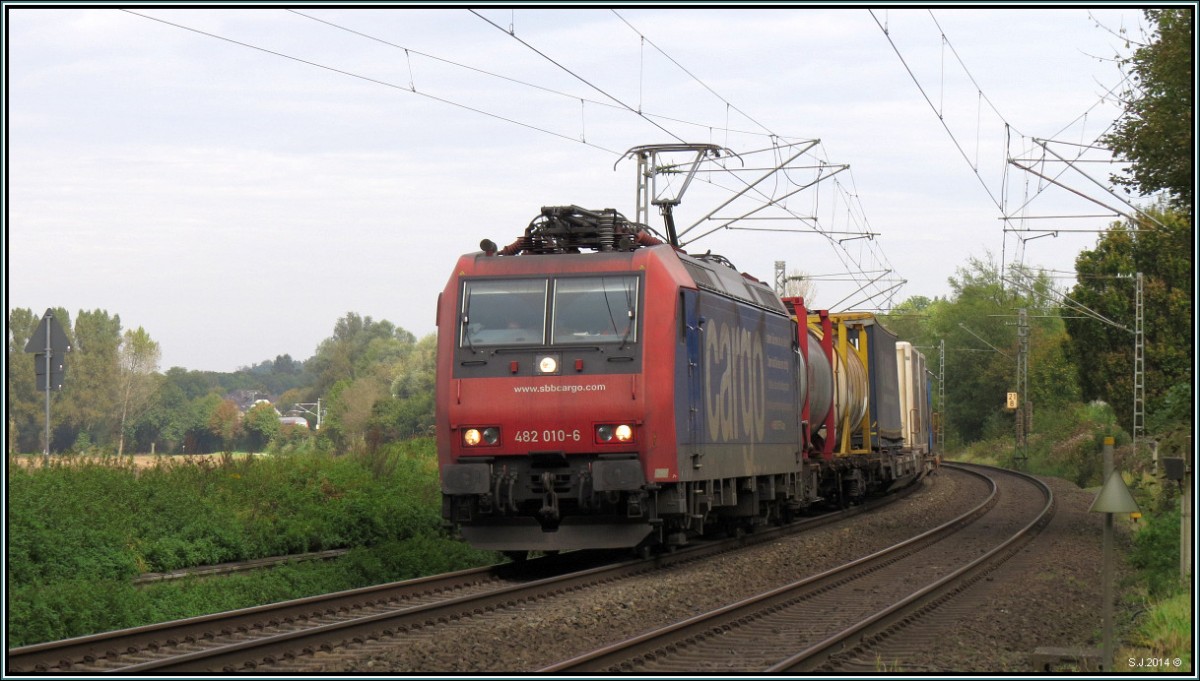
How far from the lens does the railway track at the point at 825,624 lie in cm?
988

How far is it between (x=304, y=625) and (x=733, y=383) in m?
7.79

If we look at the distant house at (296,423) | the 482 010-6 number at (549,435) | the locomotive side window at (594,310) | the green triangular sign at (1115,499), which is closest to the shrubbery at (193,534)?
the 482 010-6 number at (549,435)

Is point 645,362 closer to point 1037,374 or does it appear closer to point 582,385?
point 582,385

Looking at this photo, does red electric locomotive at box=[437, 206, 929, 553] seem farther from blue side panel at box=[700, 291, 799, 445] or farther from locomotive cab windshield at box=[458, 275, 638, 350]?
blue side panel at box=[700, 291, 799, 445]

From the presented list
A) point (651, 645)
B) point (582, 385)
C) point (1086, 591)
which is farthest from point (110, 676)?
point (1086, 591)

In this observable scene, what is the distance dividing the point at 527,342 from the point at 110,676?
7123 mm

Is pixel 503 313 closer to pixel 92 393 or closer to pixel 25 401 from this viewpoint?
pixel 25 401

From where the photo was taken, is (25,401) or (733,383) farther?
(25,401)

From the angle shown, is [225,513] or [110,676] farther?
[225,513]

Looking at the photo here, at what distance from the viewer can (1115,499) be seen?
9555mm

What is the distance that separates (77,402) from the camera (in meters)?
59.7

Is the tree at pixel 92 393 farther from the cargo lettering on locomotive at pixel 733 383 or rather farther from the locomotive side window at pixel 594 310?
the locomotive side window at pixel 594 310

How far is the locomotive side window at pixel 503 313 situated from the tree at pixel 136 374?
168ft

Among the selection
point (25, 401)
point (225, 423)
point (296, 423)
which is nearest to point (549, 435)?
point (25, 401)
